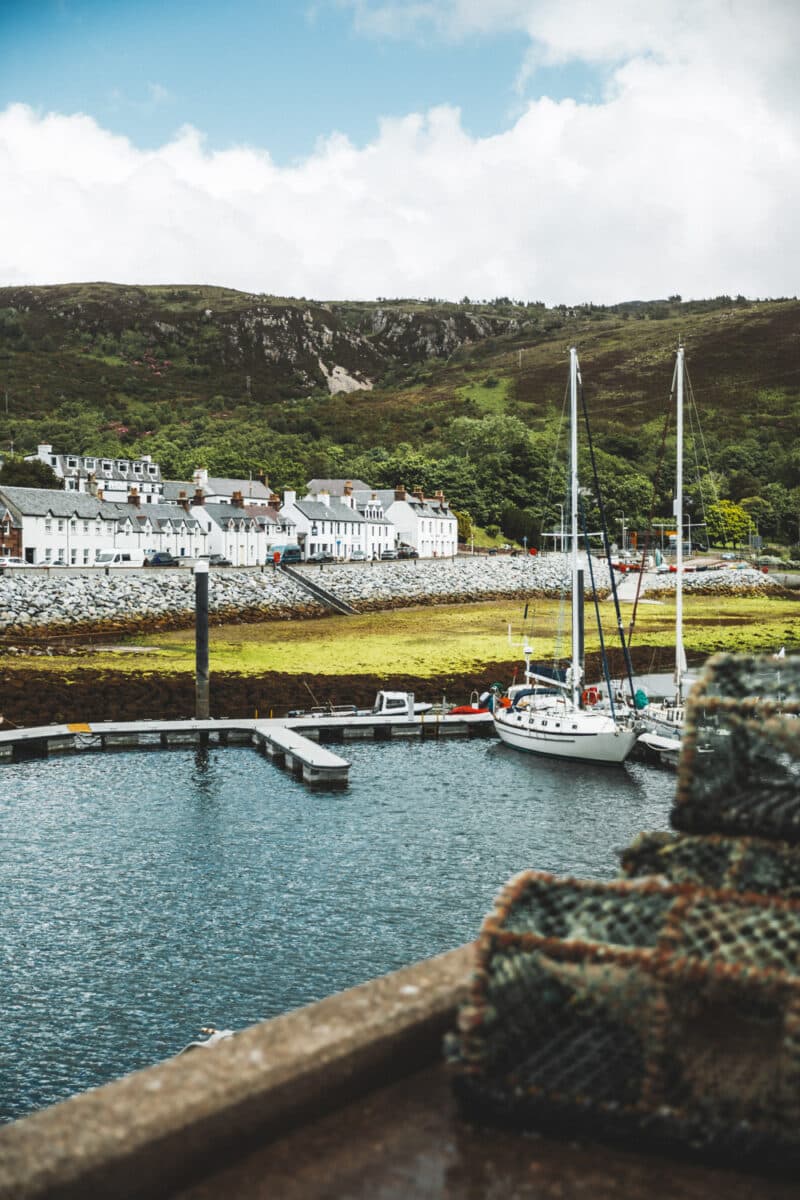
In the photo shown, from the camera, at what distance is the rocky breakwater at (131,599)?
7288cm

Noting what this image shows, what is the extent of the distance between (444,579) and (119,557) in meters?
31.3

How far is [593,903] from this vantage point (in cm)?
401

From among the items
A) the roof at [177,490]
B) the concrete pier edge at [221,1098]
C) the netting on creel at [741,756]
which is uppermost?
the roof at [177,490]

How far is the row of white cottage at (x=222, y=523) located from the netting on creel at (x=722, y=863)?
99.7 metres

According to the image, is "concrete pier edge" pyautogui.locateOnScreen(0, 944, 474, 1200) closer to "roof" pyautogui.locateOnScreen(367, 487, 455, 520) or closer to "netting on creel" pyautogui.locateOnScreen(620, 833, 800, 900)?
"netting on creel" pyautogui.locateOnScreen(620, 833, 800, 900)

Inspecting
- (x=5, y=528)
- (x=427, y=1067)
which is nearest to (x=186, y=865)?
(x=427, y=1067)

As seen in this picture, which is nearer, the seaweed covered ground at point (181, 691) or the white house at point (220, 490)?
the seaweed covered ground at point (181, 691)

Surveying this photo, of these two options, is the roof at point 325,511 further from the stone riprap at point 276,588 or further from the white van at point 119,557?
the white van at point 119,557

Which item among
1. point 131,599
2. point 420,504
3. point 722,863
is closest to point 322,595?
point 131,599

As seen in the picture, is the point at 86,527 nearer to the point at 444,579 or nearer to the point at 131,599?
the point at 131,599

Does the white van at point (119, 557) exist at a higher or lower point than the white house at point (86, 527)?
lower

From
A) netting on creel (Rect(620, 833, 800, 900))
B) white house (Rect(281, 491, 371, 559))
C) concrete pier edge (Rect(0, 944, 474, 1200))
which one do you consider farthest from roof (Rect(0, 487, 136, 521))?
netting on creel (Rect(620, 833, 800, 900))

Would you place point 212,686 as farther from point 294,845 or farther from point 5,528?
point 5,528

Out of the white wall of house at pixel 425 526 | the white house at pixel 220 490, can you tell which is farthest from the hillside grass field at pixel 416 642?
the white house at pixel 220 490
